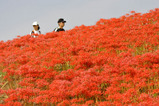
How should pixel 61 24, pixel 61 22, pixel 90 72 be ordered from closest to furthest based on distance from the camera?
pixel 90 72
pixel 61 22
pixel 61 24

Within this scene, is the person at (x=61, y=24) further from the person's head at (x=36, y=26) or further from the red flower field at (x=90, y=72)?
the red flower field at (x=90, y=72)

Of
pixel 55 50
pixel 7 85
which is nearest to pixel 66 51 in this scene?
pixel 55 50

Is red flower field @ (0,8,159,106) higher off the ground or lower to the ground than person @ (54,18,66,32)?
lower

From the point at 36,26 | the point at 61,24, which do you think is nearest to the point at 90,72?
the point at 61,24

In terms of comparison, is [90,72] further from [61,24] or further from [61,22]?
[61,24]

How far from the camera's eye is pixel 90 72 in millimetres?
9117

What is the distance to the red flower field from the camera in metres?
7.90

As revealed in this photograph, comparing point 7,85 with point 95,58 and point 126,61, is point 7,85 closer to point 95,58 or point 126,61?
point 95,58

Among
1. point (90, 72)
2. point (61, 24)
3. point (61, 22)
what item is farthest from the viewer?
point (61, 24)

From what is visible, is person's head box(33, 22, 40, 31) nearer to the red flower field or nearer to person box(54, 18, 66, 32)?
person box(54, 18, 66, 32)

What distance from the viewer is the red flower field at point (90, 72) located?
7902mm

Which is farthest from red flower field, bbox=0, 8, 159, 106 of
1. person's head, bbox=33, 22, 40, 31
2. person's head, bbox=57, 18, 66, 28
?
person's head, bbox=57, 18, 66, 28

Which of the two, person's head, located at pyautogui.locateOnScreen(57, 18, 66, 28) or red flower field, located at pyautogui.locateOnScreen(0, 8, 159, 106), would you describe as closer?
red flower field, located at pyautogui.locateOnScreen(0, 8, 159, 106)

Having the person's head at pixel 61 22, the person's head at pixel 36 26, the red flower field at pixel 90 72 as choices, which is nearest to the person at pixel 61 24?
the person's head at pixel 61 22
